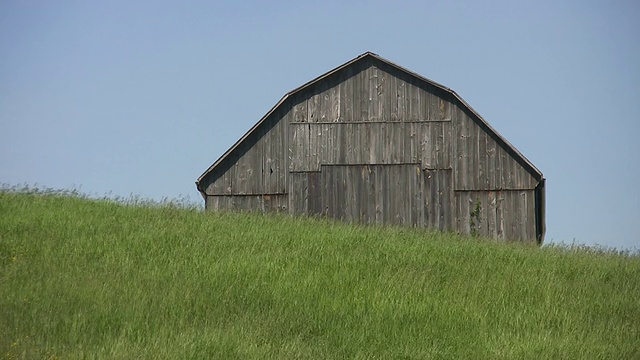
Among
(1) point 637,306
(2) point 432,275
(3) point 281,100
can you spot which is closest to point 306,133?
(3) point 281,100

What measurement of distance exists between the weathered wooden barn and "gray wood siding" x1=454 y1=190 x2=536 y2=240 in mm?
29

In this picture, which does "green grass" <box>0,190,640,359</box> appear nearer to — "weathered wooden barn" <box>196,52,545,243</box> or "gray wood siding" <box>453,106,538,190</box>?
"weathered wooden barn" <box>196,52,545,243</box>

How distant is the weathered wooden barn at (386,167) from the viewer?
25.9m

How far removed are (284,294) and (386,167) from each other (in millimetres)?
12355

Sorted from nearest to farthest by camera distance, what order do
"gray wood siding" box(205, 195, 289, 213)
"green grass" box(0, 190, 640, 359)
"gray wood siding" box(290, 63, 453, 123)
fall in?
"green grass" box(0, 190, 640, 359)
"gray wood siding" box(205, 195, 289, 213)
"gray wood siding" box(290, 63, 453, 123)

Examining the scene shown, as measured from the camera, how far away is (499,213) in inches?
1024

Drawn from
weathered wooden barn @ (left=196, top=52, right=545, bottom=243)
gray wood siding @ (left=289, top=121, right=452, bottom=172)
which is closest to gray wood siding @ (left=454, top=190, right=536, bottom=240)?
weathered wooden barn @ (left=196, top=52, right=545, bottom=243)

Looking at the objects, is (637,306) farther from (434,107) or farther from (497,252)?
(434,107)

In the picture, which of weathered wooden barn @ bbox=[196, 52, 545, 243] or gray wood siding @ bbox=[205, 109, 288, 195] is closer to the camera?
weathered wooden barn @ bbox=[196, 52, 545, 243]

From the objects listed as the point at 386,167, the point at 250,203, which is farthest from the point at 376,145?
the point at 250,203

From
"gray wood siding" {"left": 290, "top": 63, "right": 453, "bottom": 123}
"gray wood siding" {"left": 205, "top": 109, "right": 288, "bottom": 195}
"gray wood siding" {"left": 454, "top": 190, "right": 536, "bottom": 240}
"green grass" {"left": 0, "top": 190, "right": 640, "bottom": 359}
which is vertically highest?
"gray wood siding" {"left": 290, "top": 63, "right": 453, "bottom": 123}

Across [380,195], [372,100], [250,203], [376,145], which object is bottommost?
[250,203]

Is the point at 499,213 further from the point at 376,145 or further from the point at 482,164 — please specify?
the point at 376,145

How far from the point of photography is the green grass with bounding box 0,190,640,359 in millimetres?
11594
